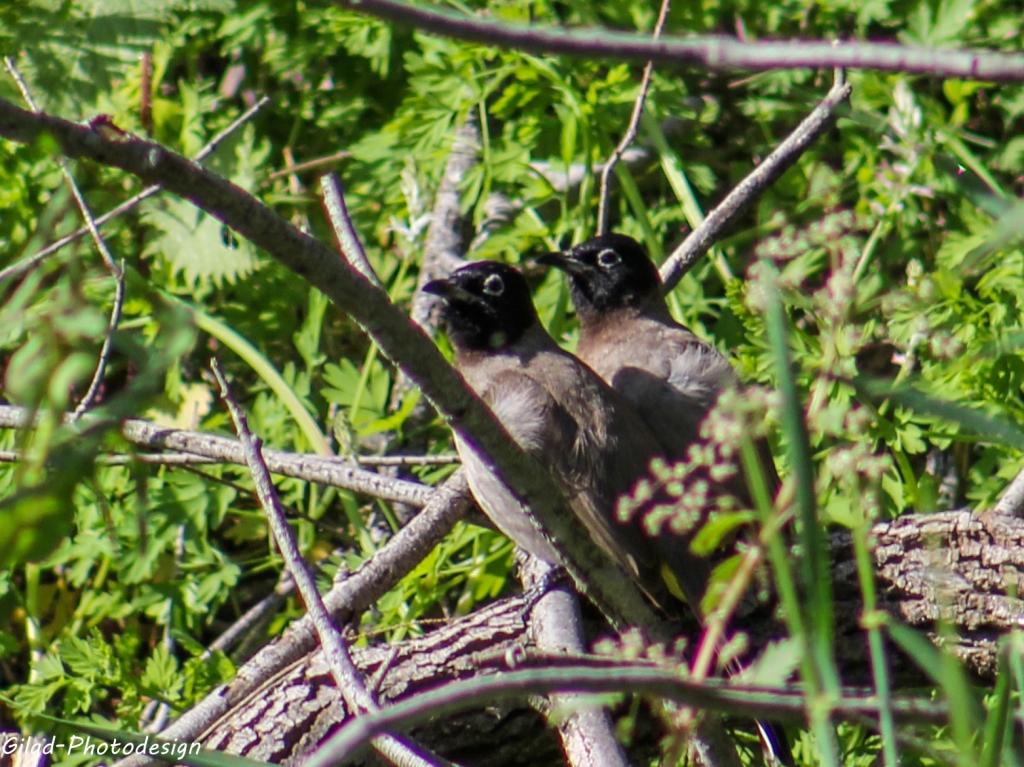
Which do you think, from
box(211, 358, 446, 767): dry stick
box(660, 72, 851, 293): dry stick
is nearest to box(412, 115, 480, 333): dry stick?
box(660, 72, 851, 293): dry stick

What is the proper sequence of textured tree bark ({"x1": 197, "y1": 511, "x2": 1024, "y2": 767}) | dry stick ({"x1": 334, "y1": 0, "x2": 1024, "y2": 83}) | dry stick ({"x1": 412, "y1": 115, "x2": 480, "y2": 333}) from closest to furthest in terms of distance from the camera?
dry stick ({"x1": 334, "y1": 0, "x2": 1024, "y2": 83}) < textured tree bark ({"x1": 197, "y1": 511, "x2": 1024, "y2": 767}) < dry stick ({"x1": 412, "y1": 115, "x2": 480, "y2": 333})

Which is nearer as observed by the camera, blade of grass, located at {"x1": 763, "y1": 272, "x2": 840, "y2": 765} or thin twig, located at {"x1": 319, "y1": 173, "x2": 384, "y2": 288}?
blade of grass, located at {"x1": 763, "y1": 272, "x2": 840, "y2": 765}

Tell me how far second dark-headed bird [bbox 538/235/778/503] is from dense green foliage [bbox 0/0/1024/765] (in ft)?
0.37

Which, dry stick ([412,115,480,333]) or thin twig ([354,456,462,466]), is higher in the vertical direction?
dry stick ([412,115,480,333])

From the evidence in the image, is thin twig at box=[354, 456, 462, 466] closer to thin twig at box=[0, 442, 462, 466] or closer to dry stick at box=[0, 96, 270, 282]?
thin twig at box=[0, 442, 462, 466]

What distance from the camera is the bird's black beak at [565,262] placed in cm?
439

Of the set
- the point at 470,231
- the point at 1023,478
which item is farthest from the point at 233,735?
the point at 470,231

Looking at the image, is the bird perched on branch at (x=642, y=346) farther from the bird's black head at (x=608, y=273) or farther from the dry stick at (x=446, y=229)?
the dry stick at (x=446, y=229)

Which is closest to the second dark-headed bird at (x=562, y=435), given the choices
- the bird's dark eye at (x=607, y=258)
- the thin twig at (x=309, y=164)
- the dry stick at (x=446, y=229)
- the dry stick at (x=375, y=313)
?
the bird's dark eye at (x=607, y=258)

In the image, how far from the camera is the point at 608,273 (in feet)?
14.7

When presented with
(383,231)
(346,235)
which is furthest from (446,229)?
(346,235)

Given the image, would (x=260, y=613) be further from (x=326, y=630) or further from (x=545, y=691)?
(x=545, y=691)

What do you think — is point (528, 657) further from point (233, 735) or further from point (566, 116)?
point (566, 116)

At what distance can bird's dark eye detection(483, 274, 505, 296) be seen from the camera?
430 cm
